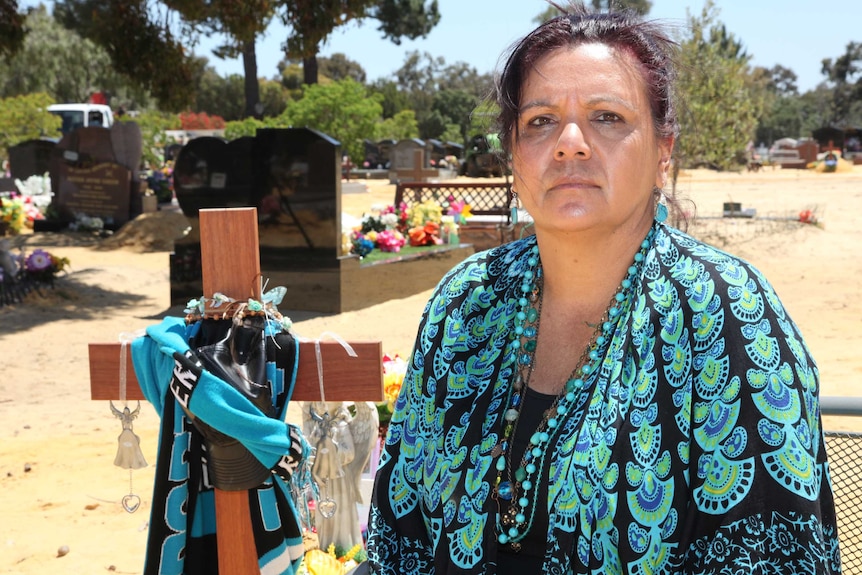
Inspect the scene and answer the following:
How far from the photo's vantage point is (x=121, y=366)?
2115mm

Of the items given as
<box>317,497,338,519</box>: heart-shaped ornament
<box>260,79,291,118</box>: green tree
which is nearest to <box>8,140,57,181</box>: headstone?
<box>317,497,338,519</box>: heart-shaped ornament

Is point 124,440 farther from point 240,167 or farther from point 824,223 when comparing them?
point 824,223

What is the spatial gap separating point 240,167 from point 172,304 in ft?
6.97

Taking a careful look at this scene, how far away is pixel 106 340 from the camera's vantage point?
638cm

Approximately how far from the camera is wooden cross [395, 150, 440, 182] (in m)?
31.0

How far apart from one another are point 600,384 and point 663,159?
0.51m

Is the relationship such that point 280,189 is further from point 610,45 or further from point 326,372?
point 610,45

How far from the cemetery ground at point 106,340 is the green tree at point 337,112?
1370 cm

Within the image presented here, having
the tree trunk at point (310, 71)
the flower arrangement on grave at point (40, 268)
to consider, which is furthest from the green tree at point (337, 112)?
the flower arrangement on grave at point (40, 268)

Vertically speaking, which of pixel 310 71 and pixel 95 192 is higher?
pixel 310 71

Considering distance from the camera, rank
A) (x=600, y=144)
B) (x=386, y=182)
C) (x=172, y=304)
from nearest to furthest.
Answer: (x=600, y=144) < (x=172, y=304) < (x=386, y=182)

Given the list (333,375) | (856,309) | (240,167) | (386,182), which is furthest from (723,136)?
(386,182)

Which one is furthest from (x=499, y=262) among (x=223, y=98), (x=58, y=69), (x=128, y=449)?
(x=223, y=98)

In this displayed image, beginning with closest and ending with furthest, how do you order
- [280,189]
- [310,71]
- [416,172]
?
[280,189] < [416,172] < [310,71]
